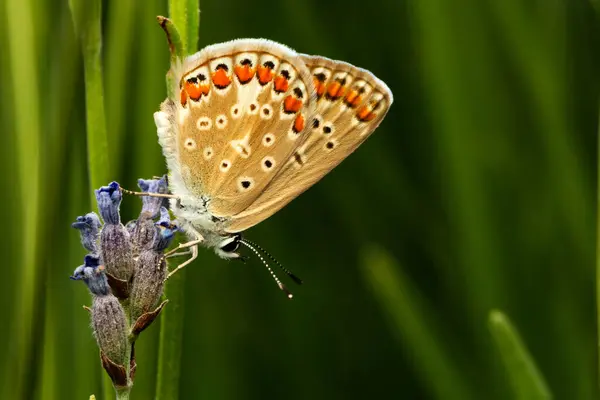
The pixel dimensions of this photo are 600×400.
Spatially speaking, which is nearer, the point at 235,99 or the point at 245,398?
the point at 235,99

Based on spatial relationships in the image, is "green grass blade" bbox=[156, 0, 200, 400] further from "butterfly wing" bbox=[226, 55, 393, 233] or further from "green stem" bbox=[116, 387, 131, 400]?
"butterfly wing" bbox=[226, 55, 393, 233]

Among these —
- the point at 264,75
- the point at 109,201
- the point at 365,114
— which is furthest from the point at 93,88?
the point at 365,114

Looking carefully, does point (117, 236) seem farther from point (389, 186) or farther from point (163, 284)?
point (389, 186)

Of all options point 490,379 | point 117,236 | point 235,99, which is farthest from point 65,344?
point 490,379

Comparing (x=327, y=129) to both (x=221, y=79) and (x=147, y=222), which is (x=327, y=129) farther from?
(x=147, y=222)

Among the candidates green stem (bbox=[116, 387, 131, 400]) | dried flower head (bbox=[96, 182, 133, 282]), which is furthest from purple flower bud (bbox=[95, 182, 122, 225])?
A: green stem (bbox=[116, 387, 131, 400])

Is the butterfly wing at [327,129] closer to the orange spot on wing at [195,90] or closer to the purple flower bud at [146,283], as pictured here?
the orange spot on wing at [195,90]

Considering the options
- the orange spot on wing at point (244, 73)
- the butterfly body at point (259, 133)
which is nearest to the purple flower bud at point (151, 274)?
the butterfly body at point (259, 133)
